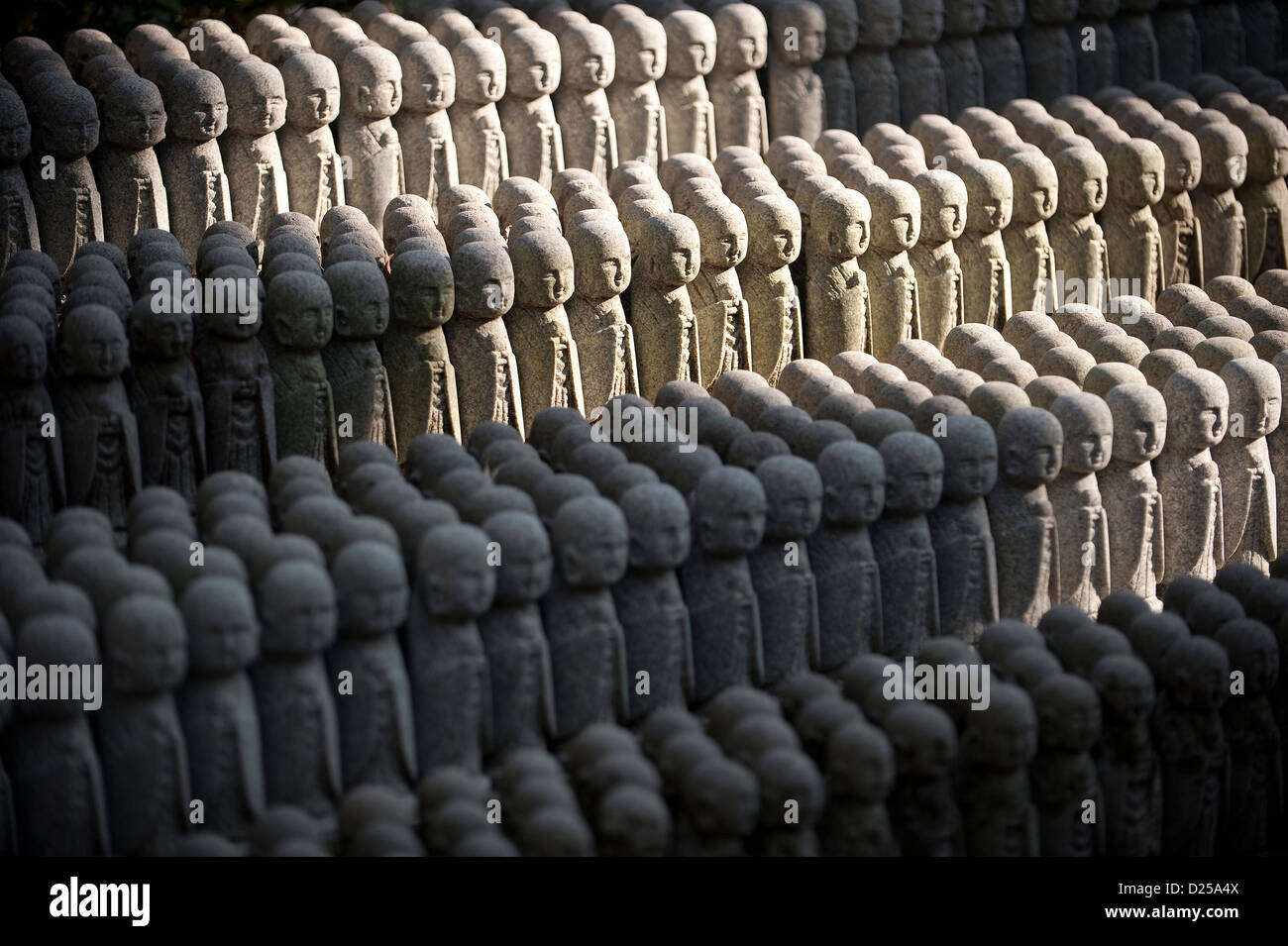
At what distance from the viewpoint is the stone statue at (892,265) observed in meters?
10.4

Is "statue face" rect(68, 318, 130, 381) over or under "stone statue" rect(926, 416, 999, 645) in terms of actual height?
over

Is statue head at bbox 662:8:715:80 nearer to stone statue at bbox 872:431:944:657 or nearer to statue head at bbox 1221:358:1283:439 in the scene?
statue head at bbox 1221:358:1283:439

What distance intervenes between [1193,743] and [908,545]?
1.49m

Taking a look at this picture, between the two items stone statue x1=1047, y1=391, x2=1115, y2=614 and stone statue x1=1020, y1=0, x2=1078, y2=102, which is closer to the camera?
stone statue x1=1047, y1=391, x2=1115, y2=614

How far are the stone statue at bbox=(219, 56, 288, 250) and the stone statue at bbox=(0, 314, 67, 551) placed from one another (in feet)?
7.22

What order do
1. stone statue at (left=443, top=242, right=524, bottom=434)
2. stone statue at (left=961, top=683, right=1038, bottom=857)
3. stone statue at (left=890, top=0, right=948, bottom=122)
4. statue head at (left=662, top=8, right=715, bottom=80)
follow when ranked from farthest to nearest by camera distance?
stone statue at (left=890, top=0, right=948, bottom=122) < statue head at (left=662, top=8, right=715, bottom=80) < stone statue at (left=443, top=242, right=524, bottom=434) < stone statue at (left=961, top=683, right=1038, bottom=857)

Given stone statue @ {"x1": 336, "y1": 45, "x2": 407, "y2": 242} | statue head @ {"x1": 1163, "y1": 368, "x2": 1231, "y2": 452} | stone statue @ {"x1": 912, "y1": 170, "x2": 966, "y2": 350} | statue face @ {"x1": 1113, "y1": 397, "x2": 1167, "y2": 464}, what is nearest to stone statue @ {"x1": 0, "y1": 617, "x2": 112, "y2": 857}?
stone statue @ {"x1": 336, "y1": 45, "x2": 407, "y2": 242}

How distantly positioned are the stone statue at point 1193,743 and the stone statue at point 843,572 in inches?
51.3

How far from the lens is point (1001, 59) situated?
1305 centimetres

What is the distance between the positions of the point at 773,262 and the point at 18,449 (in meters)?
4.05

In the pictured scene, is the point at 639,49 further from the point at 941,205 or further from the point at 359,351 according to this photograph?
the point at 359,351

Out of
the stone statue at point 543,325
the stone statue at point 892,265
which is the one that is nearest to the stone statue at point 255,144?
the stone statue at point 543,325

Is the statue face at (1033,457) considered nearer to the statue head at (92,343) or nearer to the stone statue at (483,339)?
the stone statue at (483,339)

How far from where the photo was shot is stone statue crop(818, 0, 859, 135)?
40.2 ft
